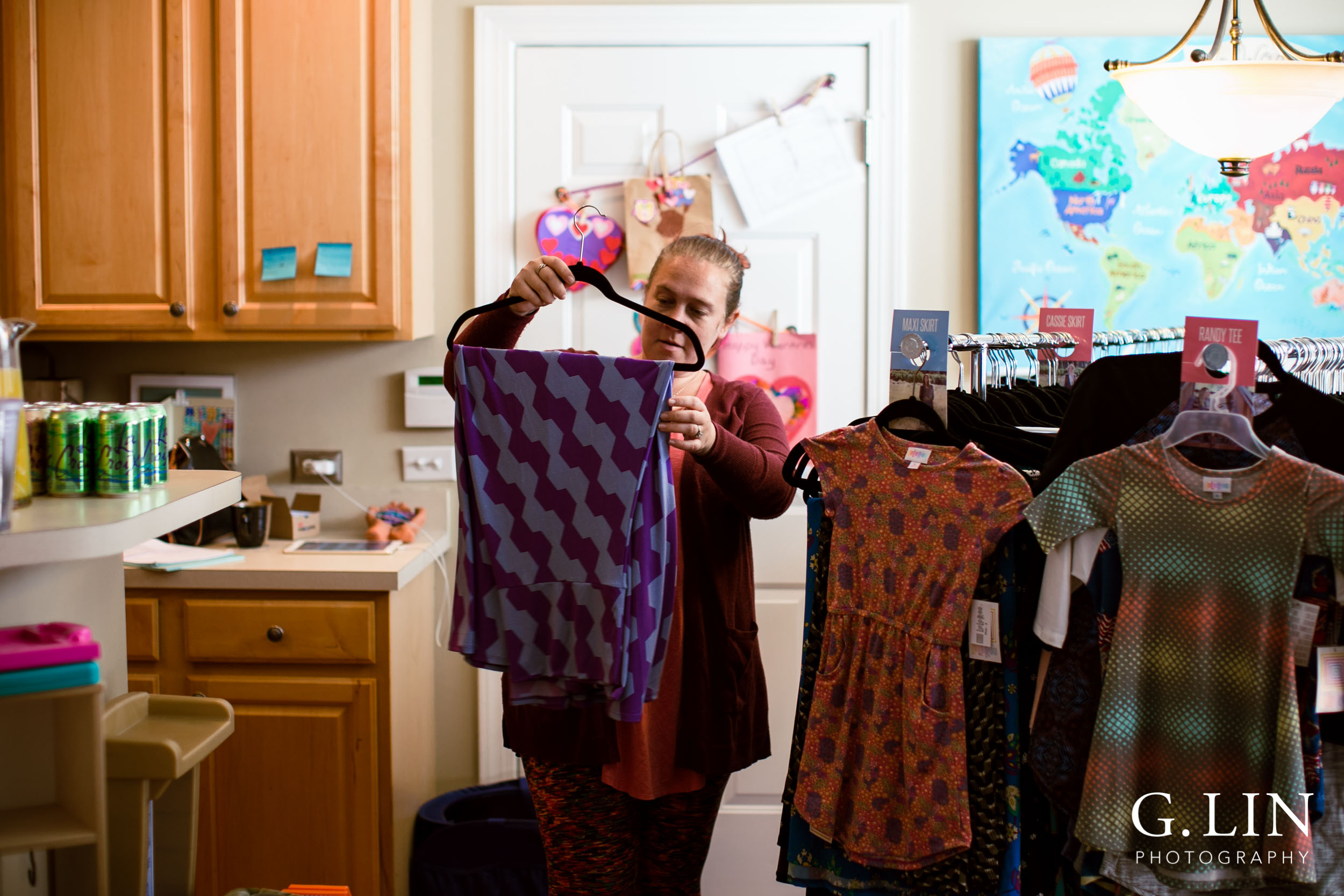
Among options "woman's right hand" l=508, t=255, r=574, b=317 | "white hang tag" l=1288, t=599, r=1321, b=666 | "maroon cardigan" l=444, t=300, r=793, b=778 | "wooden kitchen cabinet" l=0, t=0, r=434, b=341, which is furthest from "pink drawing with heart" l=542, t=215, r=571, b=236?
"white hang tag" l=1288, t=599, r=1321, b=666

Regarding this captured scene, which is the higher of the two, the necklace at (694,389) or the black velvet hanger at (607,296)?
the black velvet hanger at (607,296)

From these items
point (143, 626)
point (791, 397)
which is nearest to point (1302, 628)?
point (791, 397)

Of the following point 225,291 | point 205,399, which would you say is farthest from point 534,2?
point 205,399

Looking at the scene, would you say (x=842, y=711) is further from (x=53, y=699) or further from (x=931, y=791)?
(x=53, y=699)

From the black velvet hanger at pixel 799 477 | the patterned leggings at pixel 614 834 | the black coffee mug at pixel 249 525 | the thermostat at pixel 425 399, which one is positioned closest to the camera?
the black velvet hanger at pixel 799 477

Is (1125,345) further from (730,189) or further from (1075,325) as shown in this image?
(730,189)

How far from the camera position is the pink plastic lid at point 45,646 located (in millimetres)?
1055

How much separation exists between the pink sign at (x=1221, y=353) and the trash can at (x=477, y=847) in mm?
1701

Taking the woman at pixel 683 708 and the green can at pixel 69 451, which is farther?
the woman at pixel 683 708

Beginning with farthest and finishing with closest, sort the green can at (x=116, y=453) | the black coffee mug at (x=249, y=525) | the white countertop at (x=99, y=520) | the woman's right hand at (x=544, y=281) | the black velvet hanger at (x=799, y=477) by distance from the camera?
the black coffee mug at (x=249, y=525)
the black velvet hanger at (x=799, y=477)
the woman's right hand at (x=544, y=281)
the green can at (x=116, y=453)
the white countertop at (x=99, y=520)

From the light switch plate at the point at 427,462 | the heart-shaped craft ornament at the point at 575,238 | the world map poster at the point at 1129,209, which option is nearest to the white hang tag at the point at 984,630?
the world map poster at the point at 1129,209

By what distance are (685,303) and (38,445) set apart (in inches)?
35.4

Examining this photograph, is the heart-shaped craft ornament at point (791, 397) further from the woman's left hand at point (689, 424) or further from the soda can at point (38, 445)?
the soda can at point (38, 445)

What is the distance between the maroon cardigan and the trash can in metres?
0.85
